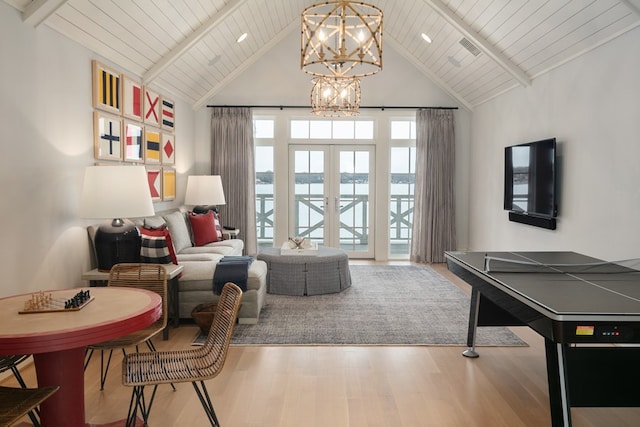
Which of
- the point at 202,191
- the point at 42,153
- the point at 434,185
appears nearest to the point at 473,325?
the point at 42,153

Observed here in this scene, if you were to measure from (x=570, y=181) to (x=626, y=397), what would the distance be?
2733 millimetres

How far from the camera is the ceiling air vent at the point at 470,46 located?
5.93 m

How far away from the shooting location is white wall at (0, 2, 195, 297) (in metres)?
3.27

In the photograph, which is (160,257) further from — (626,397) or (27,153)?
(626,397)

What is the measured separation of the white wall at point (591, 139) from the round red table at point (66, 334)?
3.54 meters

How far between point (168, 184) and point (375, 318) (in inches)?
129

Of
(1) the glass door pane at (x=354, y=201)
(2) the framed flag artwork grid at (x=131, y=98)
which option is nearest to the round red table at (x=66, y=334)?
(2) the framed flag artwork grid at (x=131, y=98)

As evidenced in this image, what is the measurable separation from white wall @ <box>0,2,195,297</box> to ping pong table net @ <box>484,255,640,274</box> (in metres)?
2.98

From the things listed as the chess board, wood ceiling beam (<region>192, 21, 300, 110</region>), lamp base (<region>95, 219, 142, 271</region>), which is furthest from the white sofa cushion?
the chess board

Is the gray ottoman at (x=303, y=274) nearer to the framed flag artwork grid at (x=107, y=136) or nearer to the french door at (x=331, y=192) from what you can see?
the framed flag artwork grid at (x=107, y=136)

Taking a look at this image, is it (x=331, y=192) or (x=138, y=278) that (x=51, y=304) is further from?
(x=331, y=192)

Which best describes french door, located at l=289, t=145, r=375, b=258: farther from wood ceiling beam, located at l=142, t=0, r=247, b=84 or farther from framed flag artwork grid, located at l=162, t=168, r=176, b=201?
wood ceiling beam, located at l=142, t=0, r=247, b=84

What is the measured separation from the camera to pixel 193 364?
2.40 meters

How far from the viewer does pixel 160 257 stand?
423cm
